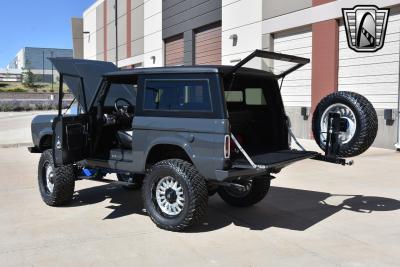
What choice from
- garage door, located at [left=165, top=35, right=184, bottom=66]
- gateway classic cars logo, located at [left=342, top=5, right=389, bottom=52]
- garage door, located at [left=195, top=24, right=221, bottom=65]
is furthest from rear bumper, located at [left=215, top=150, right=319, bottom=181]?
garage door, located at [left=165, top=35, right=184, bottom=66]

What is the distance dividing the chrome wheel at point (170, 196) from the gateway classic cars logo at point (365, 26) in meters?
10.6

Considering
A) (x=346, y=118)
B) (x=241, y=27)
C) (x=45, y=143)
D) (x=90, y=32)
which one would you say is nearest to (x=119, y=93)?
(x=45, y=143)

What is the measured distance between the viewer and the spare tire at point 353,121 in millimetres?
6547

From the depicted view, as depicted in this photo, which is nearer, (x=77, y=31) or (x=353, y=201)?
(x=353, y=201)

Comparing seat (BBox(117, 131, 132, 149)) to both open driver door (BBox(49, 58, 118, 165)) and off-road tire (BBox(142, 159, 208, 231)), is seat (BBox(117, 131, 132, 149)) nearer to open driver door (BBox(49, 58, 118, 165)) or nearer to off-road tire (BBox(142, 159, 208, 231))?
open driver door (BBox(49, 58, 118, 165))

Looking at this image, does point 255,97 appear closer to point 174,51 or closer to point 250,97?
point 250,97

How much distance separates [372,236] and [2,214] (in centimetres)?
478

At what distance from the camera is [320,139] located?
7.11m

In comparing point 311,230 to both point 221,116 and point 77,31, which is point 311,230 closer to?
point 221,116

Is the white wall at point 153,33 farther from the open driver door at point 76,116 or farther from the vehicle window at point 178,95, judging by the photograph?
the vehicle window at point 178,95

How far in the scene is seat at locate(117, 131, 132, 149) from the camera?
696 centimetres

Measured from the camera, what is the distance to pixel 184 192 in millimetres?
5836

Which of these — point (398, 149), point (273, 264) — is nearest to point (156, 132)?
point (273, 264)

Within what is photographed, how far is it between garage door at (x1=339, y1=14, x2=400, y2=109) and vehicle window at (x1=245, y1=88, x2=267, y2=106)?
28.1ft
